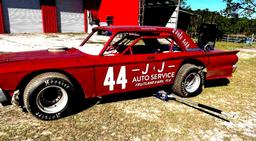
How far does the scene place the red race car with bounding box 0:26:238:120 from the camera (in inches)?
141

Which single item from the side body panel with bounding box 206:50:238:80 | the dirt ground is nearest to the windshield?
the dirt ground

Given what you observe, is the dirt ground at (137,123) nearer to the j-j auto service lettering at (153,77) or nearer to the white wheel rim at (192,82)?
the white wheel rim at (192,82)

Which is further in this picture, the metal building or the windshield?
the metal building

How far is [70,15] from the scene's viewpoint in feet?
75.2

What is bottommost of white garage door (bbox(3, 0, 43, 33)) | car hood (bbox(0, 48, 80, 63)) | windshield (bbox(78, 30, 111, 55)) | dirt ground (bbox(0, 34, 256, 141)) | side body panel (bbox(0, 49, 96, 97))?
dirt ground (bbox(0, 34, 256, 141))

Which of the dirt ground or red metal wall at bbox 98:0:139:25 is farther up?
red metal wall at bbox 98:0:139:25

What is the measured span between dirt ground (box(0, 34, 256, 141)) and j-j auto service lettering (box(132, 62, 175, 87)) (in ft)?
1.55

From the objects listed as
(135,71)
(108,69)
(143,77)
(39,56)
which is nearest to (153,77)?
(143,77)

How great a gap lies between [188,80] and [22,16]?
1926cm

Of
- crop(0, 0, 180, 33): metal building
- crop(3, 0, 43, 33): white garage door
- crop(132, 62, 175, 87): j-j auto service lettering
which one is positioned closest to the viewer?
crop(132, 62, 175, 87): j-j auto service lettering

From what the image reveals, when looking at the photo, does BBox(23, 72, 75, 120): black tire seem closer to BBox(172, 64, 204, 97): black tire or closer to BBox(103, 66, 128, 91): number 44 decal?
BBox(103, 66, 128, 91): number 44 decal

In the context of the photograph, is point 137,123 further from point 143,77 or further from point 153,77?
point 153,77

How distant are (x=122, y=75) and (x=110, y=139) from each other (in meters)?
1.33

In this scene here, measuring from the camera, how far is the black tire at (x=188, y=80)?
4.97 metres
